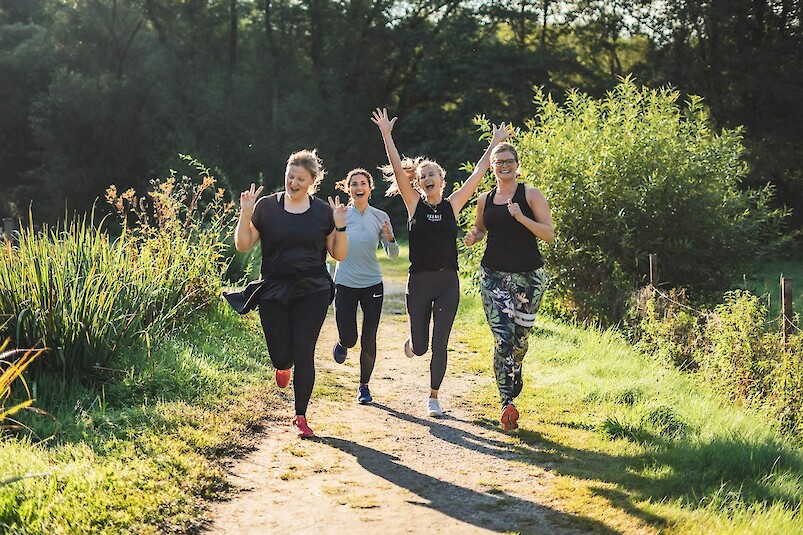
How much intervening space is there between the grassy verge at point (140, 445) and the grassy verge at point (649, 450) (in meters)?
2.03

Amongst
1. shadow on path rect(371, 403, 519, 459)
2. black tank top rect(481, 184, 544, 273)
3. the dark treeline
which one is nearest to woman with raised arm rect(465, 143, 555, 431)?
black tank top rect(481, 184, 544, 273)

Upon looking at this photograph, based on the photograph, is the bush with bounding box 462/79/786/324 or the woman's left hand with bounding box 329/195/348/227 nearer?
the woman's left hand with bounding box 329/195/348/227

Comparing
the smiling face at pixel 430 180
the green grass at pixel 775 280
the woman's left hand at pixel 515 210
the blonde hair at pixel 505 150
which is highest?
the blonde hair at pixel 505 150

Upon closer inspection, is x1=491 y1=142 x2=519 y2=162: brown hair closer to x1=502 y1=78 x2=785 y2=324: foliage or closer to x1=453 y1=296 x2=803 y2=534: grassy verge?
x1=453 y1=296 x2=803 y2=534: grassy verge

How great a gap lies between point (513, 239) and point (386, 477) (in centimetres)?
205

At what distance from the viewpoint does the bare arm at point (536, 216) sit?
20.4 ft

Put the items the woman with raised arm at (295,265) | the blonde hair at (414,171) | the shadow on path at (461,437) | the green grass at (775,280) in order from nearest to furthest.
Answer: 1. the shadow on path at (461,437)
2. the woman with raised arm at (295,265)
3. the blonde hair at (414,171)
4. the green grass at (775,280)

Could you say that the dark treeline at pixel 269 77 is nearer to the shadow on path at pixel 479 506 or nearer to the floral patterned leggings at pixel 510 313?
the floral patterned leggings at pixel 510 313

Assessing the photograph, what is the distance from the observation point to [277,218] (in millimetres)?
6141

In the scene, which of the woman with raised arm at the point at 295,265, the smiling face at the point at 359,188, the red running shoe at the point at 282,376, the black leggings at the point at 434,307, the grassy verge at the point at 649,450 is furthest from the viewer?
the smiling face at the point at 359,188

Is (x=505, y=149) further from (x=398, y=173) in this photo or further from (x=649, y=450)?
(x=649, y=450)

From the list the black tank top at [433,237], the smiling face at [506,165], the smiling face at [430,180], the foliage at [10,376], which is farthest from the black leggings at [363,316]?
the foliage at [10,376]

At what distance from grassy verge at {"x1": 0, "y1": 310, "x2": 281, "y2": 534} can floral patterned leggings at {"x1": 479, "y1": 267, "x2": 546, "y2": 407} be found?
190 centimetres

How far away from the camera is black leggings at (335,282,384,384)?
7.21 meters
